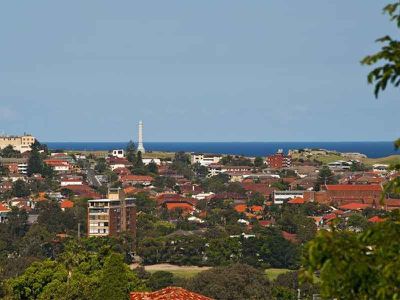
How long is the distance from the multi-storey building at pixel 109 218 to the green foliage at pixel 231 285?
3497 cm

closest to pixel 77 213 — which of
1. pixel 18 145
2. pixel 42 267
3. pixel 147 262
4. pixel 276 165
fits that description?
pixel 147 262

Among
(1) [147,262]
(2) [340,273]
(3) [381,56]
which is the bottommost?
(1) [147,262]

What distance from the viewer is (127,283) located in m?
31.4

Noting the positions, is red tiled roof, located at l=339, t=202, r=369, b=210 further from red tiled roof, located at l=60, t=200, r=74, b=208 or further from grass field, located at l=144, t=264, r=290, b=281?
grass field, located at l=144, t=264, r=290, b=281

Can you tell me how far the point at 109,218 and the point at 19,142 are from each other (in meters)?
92.0

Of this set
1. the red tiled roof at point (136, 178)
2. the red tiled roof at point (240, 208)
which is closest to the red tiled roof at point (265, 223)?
the red tiled roof at point (240, 208)

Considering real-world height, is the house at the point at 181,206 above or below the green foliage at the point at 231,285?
below

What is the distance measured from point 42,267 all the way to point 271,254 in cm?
3686

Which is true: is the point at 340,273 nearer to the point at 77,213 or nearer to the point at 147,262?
the point at 147,262

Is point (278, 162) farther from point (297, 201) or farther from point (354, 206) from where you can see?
point (354, 206)

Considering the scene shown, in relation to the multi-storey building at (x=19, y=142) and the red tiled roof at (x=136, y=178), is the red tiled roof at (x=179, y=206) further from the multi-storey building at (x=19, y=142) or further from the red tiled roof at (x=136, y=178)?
the multi-storey building at (x=19, y=142)

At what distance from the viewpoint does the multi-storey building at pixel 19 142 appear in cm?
17350

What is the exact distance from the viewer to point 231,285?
154ft

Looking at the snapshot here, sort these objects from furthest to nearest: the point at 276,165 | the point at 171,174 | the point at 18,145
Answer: the point at 18,145 → the point at 276,165 → the point at 171,174
